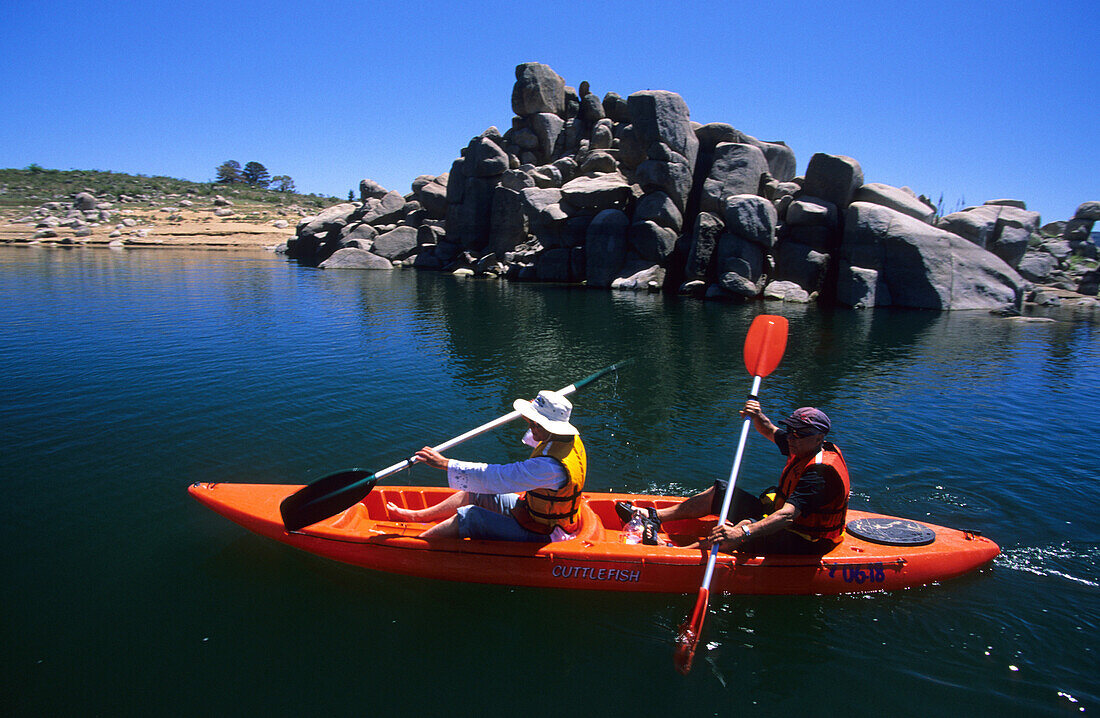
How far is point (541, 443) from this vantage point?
17.6 ft

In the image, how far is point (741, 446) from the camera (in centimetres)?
612

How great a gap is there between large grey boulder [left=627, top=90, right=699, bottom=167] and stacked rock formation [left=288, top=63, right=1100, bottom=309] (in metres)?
0.07

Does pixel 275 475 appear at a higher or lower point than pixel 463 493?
lower

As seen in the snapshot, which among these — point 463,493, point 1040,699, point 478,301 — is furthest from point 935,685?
point 478,301

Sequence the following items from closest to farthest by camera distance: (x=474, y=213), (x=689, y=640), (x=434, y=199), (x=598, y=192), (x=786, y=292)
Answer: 1. (x=689, y=640)
2. (x=786, y=292)
3. (x=598, y=192)
4. (x=474, y=213)
5. (x=434, y=199)

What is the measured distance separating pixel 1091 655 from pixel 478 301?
2267 cm

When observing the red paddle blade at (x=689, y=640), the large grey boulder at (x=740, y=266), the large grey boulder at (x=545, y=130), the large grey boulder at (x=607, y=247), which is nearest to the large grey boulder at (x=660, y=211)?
the large grey boulder at (x=607, y=247)

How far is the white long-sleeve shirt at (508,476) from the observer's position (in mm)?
5156

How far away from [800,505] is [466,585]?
3274 millimetres

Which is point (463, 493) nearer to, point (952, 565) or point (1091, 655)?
point (952, 565)

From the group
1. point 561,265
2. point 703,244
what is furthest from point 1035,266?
point 561,265

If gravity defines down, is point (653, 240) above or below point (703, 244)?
above

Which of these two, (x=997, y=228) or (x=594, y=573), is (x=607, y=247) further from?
(x=594, y=573)

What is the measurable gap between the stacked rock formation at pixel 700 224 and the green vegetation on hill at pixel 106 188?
45.1 metres
